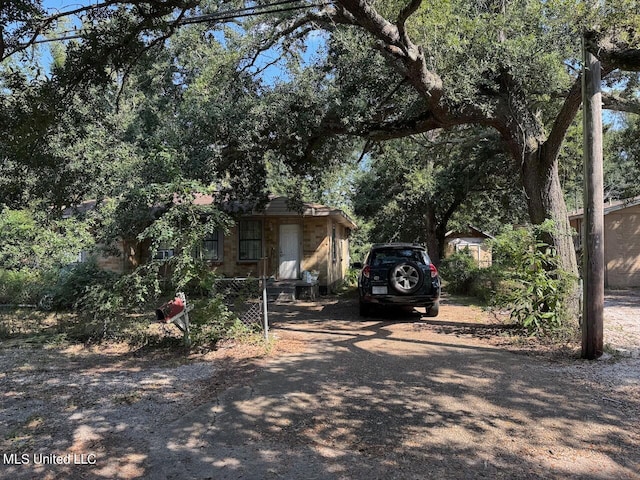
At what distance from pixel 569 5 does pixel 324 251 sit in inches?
394

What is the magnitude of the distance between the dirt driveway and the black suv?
2.13m

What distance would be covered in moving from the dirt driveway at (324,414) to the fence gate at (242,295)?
71 cm

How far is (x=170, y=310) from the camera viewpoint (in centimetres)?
666

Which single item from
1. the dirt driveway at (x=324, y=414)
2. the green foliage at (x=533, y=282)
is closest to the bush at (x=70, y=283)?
the dirt driveway at (x=324, y=414)

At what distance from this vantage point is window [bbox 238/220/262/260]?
15.4 meters

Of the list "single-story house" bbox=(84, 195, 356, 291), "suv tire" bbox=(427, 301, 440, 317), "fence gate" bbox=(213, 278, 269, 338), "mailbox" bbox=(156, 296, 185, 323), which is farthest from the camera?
"single-story house" bbox=(84, 195, 356, 291)

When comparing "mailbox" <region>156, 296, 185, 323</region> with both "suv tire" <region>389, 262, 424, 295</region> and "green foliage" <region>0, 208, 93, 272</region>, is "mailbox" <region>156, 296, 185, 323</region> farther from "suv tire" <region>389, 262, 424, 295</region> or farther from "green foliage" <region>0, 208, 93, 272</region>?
"green foliage" <region>0, 208, 93, 272</region>

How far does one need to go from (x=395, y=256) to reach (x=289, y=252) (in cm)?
607

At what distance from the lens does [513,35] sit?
858cm

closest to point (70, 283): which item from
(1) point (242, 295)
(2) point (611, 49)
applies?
Result: (1) point (242, 295)

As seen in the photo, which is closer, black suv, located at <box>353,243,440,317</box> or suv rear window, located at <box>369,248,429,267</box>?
black suv, located at <box>353,243,440,317</box>

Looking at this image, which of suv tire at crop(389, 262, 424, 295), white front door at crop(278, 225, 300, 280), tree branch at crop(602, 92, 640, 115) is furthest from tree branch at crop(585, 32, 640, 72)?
white front door at crop(278, 225, 300, 280)

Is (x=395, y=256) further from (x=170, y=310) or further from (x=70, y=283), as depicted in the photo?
(x=70, y=283)

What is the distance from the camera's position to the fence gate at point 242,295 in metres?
7.37
